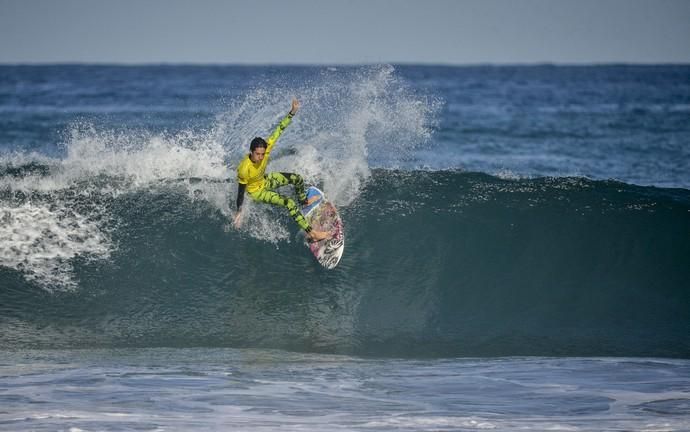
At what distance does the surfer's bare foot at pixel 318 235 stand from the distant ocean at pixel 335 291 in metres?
0.44

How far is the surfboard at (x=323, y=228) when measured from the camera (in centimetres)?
1053

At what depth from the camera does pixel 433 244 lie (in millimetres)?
11422

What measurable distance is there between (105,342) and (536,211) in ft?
20.9

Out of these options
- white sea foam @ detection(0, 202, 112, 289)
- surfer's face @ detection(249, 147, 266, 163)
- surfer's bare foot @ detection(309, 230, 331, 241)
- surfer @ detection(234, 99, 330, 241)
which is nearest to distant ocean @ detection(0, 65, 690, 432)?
white sea foam @ detection(0, 202, 112, 289)

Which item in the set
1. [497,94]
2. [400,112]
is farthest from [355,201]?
[497,94]

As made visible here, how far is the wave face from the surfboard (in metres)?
0.17

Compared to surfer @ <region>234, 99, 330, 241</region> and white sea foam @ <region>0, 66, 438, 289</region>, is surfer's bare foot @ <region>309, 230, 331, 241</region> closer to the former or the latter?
surfer @ <region>234, 99, 330, 241</region>

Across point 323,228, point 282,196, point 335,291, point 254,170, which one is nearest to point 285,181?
point 282,196

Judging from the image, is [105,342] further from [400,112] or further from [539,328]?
[400,112]

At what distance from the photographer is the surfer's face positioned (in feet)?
30.7

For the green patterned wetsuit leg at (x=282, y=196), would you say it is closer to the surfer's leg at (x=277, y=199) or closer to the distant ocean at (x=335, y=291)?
the surfer's leg at (x=277, y=199)

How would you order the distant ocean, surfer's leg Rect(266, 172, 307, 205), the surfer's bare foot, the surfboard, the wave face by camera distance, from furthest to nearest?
the surfboard
the surfer's bare foot
surfer's leg Rect(266, 172, 307, 205)
the wave face
the distant ocean

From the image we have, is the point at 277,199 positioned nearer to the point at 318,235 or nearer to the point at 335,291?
the point at 318,235

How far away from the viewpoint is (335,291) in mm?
10242
